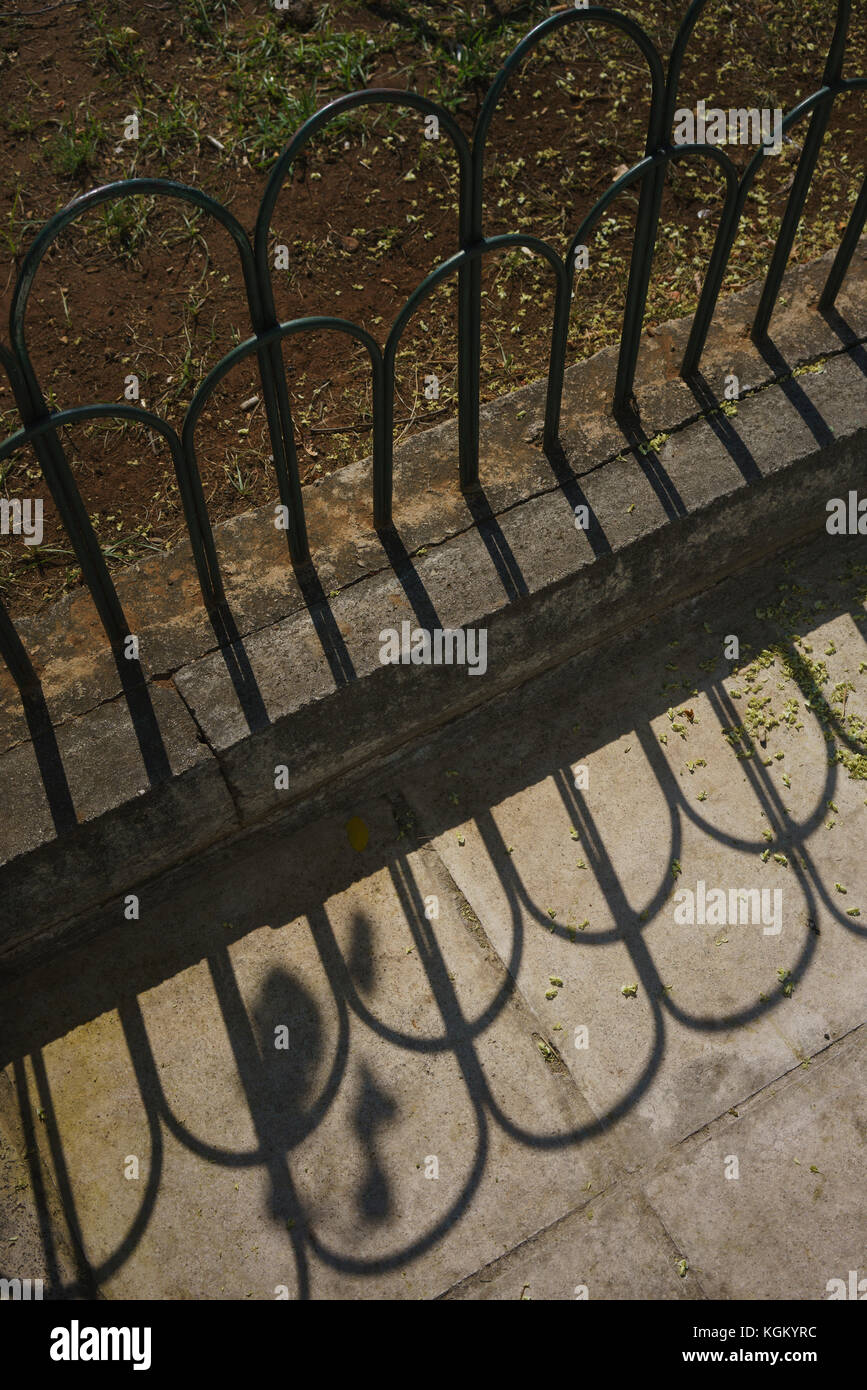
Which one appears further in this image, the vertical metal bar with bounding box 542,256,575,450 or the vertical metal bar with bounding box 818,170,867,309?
the vertical metal bar with bounding box 818,170,867,309

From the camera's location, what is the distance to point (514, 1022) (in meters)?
2.71

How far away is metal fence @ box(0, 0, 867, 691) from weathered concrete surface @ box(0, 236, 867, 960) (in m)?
0.09

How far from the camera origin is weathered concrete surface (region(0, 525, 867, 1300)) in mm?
2480

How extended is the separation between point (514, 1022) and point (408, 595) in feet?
3.55

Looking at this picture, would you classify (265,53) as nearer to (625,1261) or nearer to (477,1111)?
(477,1111)

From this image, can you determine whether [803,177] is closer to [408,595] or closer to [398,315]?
[398,315]

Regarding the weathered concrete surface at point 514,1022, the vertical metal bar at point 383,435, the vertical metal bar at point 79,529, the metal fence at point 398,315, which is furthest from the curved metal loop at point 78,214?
the weathered concrete surface at point 514,1022

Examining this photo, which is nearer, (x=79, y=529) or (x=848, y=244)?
(x=79, y=529)

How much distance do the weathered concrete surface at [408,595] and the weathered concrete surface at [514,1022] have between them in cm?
20

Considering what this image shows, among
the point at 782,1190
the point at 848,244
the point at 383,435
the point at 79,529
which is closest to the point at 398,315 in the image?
the point at 383,435

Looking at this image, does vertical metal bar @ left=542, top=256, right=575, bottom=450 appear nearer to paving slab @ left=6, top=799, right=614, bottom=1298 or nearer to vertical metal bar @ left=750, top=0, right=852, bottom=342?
vertical metal bar @ left=750, top=0, right=852, bottom=342

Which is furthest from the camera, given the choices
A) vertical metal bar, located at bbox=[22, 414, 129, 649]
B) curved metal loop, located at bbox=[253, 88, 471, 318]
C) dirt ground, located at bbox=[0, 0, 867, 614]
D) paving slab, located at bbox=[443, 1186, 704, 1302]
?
dirt ground, located at bbox=[0, 0, 867, 614]

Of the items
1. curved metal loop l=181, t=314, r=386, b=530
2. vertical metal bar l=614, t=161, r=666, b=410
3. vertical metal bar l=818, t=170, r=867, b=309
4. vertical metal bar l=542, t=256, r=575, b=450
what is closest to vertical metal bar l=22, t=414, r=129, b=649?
curved metal loop l=181, t=314, r=386, b=530

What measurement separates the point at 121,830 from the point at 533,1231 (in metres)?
1.30
